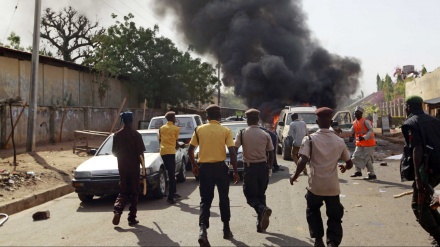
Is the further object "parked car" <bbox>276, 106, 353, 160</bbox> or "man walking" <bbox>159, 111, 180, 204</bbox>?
"parked car" <bbox>276, 106, 353, 160</bbox>

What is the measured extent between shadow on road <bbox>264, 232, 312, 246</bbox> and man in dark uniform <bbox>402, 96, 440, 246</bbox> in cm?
133

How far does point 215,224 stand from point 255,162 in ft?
3.69

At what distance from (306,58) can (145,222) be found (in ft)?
108

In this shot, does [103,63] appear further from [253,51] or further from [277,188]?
[277,188]

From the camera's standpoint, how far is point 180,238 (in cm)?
564

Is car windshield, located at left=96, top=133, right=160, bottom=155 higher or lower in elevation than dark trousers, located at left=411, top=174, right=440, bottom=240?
higher

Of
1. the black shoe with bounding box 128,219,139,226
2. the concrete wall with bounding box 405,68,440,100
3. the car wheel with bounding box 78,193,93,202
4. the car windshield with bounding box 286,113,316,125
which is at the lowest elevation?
the black shoe with bounding box 128,219,139,226

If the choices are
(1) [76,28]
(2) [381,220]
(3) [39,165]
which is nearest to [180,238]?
(2) [381,220]

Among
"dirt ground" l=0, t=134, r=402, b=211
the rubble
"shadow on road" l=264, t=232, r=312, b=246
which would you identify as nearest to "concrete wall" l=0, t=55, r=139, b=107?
"dirt ground" l=0, t=134, r=402, b=211

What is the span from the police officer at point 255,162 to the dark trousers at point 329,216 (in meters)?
1.05

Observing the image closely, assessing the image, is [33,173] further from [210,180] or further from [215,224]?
[210,180]

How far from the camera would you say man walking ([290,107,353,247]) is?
187 inches

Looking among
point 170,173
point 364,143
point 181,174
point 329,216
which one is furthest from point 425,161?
point 181,174

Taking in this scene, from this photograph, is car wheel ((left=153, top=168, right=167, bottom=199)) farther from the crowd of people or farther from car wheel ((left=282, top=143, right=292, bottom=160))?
car wheel ((left=282, top=143, right=292, bottom=160))
